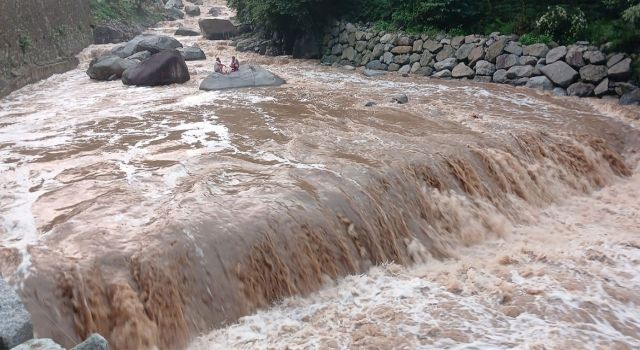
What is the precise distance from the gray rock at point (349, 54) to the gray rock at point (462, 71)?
11.9ft

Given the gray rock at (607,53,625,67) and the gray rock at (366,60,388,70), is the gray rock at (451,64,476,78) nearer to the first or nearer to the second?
the gray rock at (366,60,388,70)

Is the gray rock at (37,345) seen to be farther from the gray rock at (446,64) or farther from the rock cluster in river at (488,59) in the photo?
the gray rock at (446,64)

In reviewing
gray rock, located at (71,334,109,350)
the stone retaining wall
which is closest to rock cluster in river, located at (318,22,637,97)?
the stone retaining wall

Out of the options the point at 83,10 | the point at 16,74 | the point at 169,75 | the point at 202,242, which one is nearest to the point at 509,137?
the point at 202,242

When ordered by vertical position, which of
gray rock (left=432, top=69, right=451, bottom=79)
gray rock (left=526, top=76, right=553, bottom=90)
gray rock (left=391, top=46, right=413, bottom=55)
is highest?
gray rock (left=391, top=46, right=413, bottom=55)

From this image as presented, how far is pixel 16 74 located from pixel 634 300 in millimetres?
12832

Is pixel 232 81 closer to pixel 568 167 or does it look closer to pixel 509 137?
pixel 509 137

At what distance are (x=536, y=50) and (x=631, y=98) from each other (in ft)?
8.12

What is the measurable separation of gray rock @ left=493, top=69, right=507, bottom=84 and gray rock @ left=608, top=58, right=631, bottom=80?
7.69 ft

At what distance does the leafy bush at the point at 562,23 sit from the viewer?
1216cm

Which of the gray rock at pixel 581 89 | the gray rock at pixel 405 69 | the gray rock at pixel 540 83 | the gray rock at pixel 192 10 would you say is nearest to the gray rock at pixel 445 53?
the gray rock at pixel 405 69

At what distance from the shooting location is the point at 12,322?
3406 millimetres

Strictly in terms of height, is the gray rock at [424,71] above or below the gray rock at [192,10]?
below

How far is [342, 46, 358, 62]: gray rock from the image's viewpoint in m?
16.5
